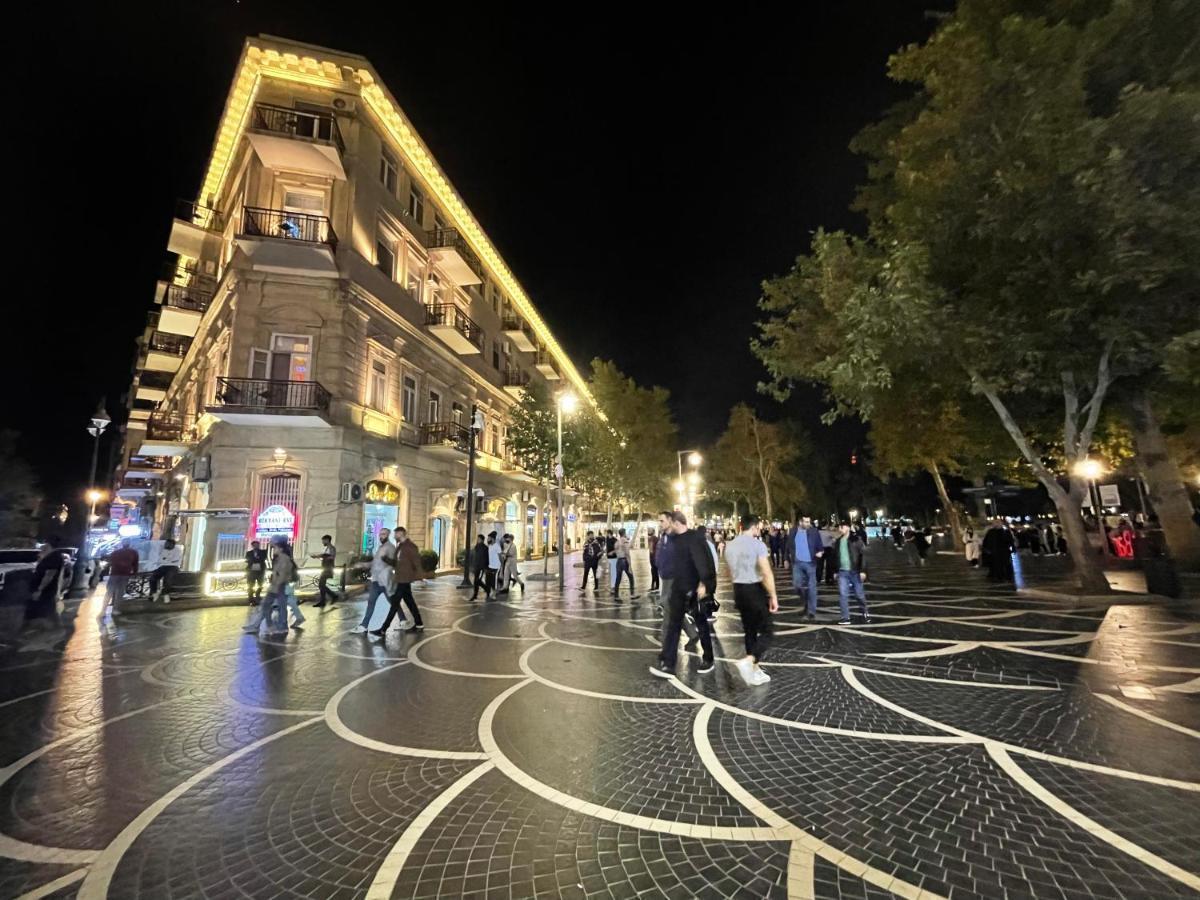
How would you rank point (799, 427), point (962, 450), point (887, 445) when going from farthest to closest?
point (799, 427) < point (887, 445) < point (962, 450)

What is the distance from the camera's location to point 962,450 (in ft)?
87.6

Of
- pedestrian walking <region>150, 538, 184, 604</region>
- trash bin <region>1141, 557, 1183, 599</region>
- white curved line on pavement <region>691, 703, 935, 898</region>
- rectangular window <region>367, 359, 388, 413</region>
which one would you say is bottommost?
white curved line on pavement <region>691, 703, 935, 898</region>

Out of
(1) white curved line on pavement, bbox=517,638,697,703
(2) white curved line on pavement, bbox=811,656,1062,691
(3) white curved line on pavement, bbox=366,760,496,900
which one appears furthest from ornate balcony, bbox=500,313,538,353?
(3) white curved line on pavement, bbox=366,760,496,900

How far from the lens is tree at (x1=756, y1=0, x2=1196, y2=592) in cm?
875

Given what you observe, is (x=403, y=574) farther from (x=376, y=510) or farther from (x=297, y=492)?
(x=376, y=510)

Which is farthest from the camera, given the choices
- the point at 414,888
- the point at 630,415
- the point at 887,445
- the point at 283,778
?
the point at 630,415

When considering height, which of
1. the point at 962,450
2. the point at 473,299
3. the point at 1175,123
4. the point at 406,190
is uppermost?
the point at 406,190

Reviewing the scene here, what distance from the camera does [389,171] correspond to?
22531 mm

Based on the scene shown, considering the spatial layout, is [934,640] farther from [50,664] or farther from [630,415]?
[630,415]

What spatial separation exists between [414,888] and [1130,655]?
925 cm

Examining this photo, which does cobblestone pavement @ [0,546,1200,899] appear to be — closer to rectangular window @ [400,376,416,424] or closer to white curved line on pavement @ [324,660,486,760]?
white curved line on pavement @ [324,660,486,760]

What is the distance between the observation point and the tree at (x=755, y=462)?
4712cm

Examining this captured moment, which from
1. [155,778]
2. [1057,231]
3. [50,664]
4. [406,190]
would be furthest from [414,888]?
[406,190]

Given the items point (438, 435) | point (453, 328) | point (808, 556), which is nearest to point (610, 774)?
point (808, 556)
